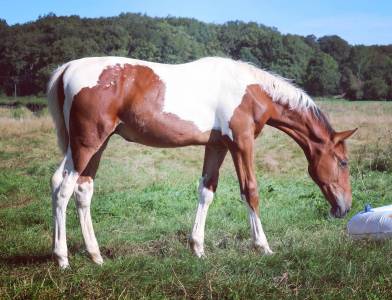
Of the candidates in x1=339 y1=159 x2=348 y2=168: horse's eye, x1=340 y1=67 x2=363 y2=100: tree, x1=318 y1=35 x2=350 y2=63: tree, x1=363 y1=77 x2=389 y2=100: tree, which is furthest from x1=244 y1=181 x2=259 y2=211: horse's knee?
x1=318 y1=35 x2=350 y2=63: tree

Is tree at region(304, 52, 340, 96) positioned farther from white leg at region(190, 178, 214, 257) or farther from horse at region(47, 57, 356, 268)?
white leg at region(190, 178, 214, 257)

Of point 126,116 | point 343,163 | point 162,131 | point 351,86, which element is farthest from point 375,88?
point 126,116

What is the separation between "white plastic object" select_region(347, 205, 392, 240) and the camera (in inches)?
171

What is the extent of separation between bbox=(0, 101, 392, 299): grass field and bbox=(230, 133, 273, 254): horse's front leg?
0.59ft

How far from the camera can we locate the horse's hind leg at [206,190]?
15.1ft

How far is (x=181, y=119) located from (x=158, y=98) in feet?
0.95

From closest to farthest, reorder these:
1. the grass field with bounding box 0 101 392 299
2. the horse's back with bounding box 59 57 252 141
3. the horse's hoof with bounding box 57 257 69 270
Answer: the grass field with bounding box 0 101 392 299 < the horse's hoof with bounding box 57 257 69 270 < the horse's back with bounding box 59 57 252 141

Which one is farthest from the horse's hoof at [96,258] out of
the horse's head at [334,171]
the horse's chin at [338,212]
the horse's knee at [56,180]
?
the horse's chin at [338,212]

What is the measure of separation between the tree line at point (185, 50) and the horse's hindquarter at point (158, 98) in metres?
5.96

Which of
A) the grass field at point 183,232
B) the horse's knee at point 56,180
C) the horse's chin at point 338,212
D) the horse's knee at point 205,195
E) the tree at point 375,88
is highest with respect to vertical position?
the tree at point 375,88

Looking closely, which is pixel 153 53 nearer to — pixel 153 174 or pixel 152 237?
pixel 153 174

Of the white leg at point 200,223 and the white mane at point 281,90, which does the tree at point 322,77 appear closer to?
the white mane at point 281,90

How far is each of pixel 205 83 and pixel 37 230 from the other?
295cm

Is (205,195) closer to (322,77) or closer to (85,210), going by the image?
(85,210)
